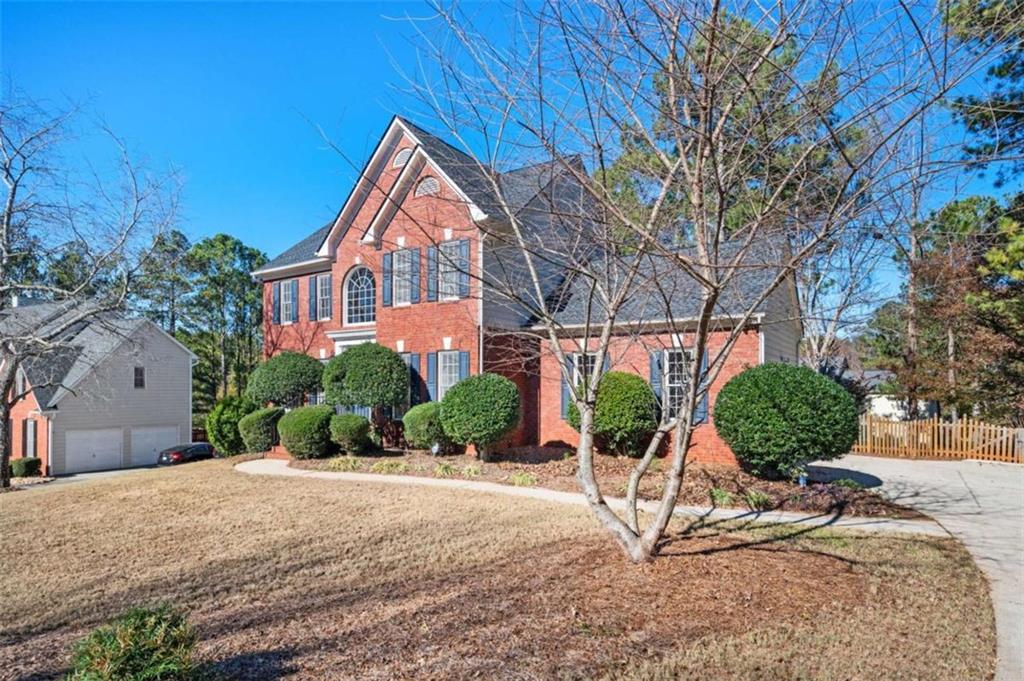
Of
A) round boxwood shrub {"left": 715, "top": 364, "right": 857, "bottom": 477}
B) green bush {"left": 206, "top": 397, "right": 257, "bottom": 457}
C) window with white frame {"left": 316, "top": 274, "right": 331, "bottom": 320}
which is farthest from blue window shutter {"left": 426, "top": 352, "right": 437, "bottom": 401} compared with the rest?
green bush {"left": 206, "top": 397, "right": 257, "bottom": 457}

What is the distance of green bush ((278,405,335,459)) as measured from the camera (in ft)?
48.8

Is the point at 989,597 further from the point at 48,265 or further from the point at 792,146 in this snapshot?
the point at 48,265

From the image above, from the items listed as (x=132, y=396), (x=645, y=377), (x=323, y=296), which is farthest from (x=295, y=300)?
(x=132, y=396)

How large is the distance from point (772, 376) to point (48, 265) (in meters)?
18.9

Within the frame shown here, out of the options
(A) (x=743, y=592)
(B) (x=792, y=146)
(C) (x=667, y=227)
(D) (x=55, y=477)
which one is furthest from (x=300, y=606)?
(D) (x=55, y=477)

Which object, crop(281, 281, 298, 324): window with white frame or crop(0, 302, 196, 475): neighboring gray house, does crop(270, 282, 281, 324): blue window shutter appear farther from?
crop(0, 302, 196, 475): neighboring gray house

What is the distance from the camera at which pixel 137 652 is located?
10.3ft

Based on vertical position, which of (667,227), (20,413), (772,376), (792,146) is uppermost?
(792,146)

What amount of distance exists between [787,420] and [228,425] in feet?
58.4

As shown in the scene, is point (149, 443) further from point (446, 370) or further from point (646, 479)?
point (646, 479)

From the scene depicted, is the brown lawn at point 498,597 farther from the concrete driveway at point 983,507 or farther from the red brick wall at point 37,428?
the red brick wall at point 37,428

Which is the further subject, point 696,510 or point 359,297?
point 359,297

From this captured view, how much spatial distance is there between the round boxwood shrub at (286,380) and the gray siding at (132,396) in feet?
31.9

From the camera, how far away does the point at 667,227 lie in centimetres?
Answer: 697
